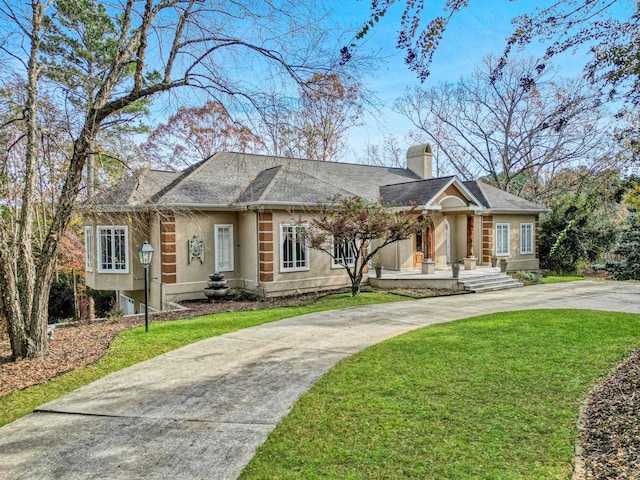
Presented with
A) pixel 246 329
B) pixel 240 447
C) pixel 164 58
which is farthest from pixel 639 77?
pixel 246 329

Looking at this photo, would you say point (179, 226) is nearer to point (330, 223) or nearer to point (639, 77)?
point (330, 223)

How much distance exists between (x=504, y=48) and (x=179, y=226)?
11.9 metres

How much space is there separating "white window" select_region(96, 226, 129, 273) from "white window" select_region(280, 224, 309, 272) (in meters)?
5.30

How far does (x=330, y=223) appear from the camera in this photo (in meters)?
14.3

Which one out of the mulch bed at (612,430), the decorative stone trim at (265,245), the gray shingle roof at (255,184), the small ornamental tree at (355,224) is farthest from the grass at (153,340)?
the mulch bed at (612,430)

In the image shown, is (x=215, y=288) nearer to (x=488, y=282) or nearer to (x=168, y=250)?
(x=168, y=250)

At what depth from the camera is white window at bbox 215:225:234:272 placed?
15.7 m

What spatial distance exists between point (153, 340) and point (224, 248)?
268 inches

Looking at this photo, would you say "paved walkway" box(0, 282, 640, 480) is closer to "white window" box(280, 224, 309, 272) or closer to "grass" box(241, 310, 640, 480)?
"grass" box(241, 310, 640, 480)

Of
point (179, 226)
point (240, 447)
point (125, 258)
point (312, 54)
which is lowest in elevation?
point (240, 447)

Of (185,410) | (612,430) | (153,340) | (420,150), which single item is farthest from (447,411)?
(420,150)

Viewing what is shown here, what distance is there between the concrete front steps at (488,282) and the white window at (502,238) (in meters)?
3.15

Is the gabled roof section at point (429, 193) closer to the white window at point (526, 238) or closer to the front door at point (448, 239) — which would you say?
the front door at point (448, 239)

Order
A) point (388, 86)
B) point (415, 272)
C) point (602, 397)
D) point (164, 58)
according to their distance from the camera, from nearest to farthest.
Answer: point (602, 397) < point (388, 86) < point (164, 58) < point (415, 272)
